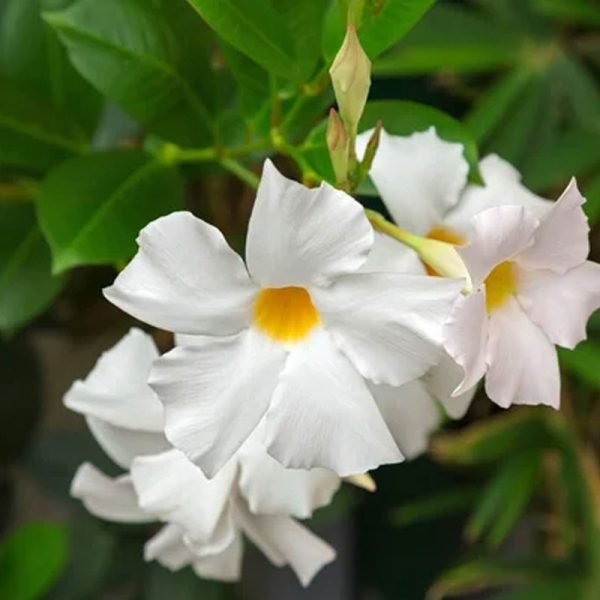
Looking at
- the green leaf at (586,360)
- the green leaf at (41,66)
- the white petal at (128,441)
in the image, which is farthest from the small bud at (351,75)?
the green leaf at (586,360)

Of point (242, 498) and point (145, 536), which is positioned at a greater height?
point (242, 498)

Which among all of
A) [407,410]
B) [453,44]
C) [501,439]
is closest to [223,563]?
[407,410]

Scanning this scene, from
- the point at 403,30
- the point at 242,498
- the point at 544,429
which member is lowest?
the point at 544,429

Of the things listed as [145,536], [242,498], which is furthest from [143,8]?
[145,536]

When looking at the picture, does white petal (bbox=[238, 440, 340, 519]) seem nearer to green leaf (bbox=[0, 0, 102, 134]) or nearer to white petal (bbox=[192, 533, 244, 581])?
white petal (bbox=[192, 533, 244, 581])

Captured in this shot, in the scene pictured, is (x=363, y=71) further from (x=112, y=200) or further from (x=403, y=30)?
(x=112, y=200)

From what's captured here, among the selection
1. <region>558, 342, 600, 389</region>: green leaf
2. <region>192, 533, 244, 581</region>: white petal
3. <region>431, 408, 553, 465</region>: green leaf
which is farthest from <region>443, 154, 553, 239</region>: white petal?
<region>431, 408, 553, 465</region>: green leaf

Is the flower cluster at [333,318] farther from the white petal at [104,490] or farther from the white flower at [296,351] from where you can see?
the white petal at [104,490]
